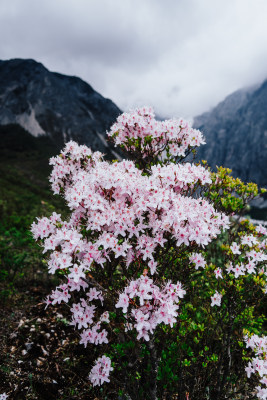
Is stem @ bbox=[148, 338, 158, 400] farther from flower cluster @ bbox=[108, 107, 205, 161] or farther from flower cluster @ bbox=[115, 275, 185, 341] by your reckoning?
flower cluster @ bbox=[108, 107, 205, 161]

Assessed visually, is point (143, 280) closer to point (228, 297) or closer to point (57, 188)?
point (228, 297)

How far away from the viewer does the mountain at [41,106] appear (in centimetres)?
15575

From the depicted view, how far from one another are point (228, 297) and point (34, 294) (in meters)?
5.33

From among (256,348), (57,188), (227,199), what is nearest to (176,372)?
(256,348)

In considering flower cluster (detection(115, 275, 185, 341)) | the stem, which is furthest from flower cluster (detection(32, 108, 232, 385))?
the stem

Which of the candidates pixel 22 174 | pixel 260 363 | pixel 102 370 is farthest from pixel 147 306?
pixel 22 174

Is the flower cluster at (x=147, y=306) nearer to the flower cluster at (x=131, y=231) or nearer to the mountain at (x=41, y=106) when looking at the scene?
the flower cluster at (x=131, y=231)

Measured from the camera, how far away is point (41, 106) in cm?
17450

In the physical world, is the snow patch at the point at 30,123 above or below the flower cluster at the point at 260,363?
above

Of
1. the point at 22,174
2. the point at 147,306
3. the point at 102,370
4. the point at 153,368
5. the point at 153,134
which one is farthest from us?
the point at 22,174

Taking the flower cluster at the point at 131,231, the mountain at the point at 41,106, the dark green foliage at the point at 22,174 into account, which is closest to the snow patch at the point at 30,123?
the mountain at the point at 41,106

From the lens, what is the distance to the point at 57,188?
452cm

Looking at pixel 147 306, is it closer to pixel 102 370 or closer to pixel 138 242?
pixel 138 242

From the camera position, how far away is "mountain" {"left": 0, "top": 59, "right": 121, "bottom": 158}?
155750mm
